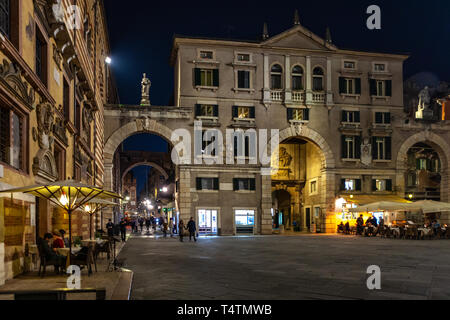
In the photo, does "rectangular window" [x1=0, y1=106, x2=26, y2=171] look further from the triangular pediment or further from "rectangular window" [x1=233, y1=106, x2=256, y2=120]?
the triangular pediment

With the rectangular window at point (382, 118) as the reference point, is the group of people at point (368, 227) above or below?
below

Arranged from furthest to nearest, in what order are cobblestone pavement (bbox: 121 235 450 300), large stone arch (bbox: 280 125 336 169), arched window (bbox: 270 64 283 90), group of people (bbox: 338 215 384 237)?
arched window (bbox: 270 64 283 90) < large stone arch (bbox: 280 125 336 169) < group of people (bbox: 338 215 384 237) < cobblestone pavement (bbox: 121 235 450 300)

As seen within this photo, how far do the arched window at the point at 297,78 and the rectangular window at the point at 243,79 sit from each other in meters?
4.00

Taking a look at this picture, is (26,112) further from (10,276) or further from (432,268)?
(432,268)

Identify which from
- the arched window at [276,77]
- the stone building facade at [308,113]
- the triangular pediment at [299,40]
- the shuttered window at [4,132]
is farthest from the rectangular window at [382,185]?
the shuttered window at [4,132]

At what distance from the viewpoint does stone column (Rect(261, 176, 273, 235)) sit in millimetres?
35844

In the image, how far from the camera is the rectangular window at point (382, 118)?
38.2 meters

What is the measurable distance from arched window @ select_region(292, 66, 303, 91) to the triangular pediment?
182 centimetres

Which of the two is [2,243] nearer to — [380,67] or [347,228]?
[347,228]

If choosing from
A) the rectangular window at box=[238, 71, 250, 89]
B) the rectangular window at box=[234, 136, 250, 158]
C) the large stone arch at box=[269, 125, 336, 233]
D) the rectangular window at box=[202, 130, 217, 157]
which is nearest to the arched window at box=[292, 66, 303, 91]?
the large stone arch at box=[269, 125, 336, 233]

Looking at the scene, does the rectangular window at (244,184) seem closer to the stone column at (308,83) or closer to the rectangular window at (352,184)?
the rectangular window at (352,184)

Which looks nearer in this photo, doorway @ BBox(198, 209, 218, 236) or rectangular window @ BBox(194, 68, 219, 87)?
doorway @ BBox(198, 209, 218, 236)


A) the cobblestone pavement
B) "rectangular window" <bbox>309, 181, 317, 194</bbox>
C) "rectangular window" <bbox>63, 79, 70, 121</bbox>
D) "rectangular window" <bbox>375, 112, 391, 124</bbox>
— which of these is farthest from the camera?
"rectangular window" <bbox>309, 181, 317, 194</bbox>
